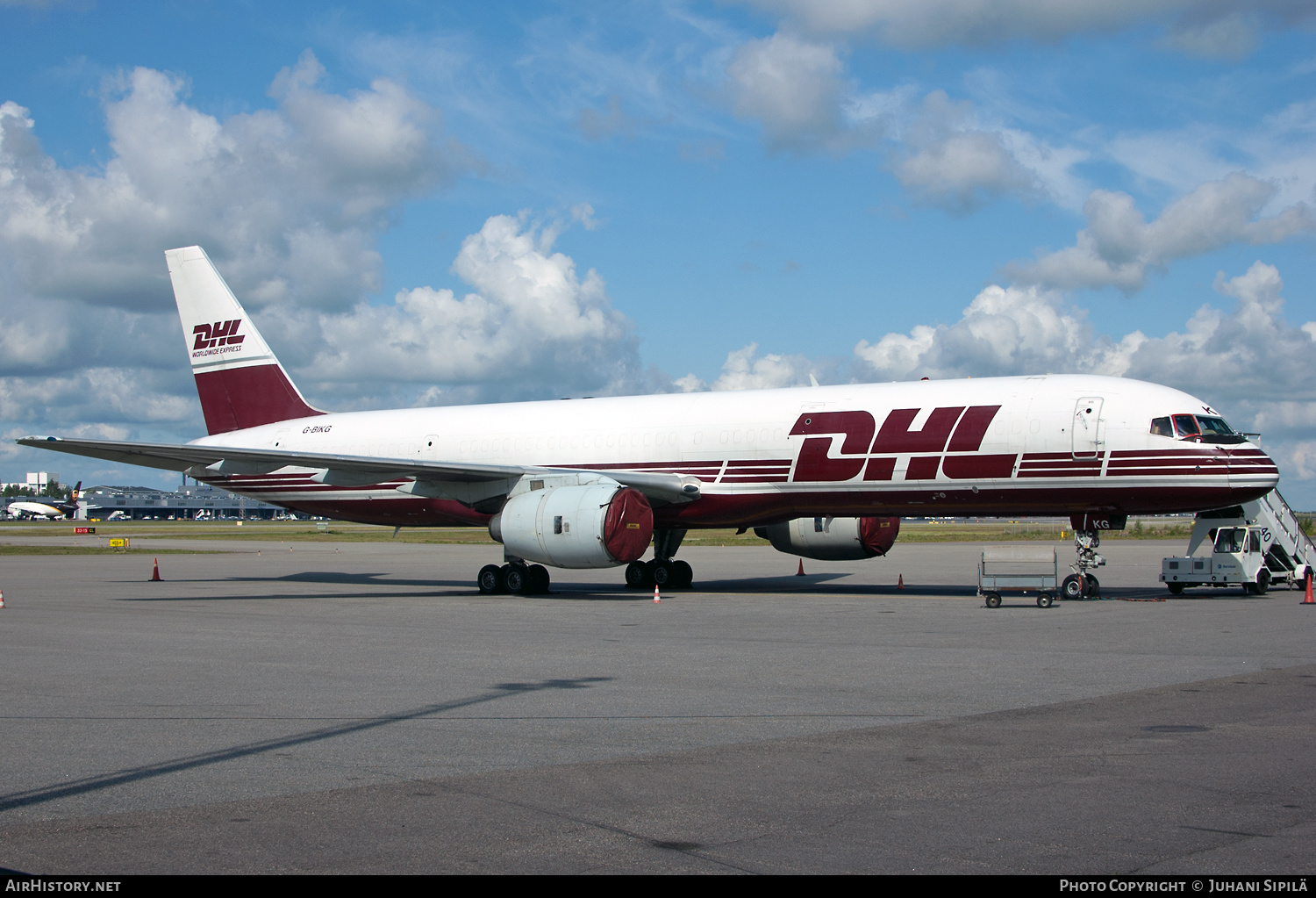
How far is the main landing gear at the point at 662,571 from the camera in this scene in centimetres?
2639

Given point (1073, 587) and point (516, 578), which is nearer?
point (1073, 587)

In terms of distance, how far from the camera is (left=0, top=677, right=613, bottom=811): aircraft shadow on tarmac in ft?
21.8

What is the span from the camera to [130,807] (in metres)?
6.33

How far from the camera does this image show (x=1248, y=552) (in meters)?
23.4

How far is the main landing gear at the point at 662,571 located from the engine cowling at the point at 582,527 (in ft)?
13.6

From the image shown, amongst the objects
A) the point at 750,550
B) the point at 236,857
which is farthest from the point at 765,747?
the point at 750,550

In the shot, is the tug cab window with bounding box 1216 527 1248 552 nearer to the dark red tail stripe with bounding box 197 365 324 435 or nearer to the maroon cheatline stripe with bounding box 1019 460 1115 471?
the maroon cheatline stripe with bounding box 1019 460 1115 471

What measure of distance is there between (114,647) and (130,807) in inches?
361

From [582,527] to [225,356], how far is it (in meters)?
14.3

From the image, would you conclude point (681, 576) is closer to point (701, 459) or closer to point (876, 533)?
point (701, 459)

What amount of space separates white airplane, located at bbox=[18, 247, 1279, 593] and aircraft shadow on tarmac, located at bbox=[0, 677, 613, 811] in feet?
34.0

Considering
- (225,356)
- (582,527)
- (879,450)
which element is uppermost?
(225,356)

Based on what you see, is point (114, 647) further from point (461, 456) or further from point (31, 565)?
point (31, 565)

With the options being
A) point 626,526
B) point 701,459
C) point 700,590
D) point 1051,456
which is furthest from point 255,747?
point 700,590
